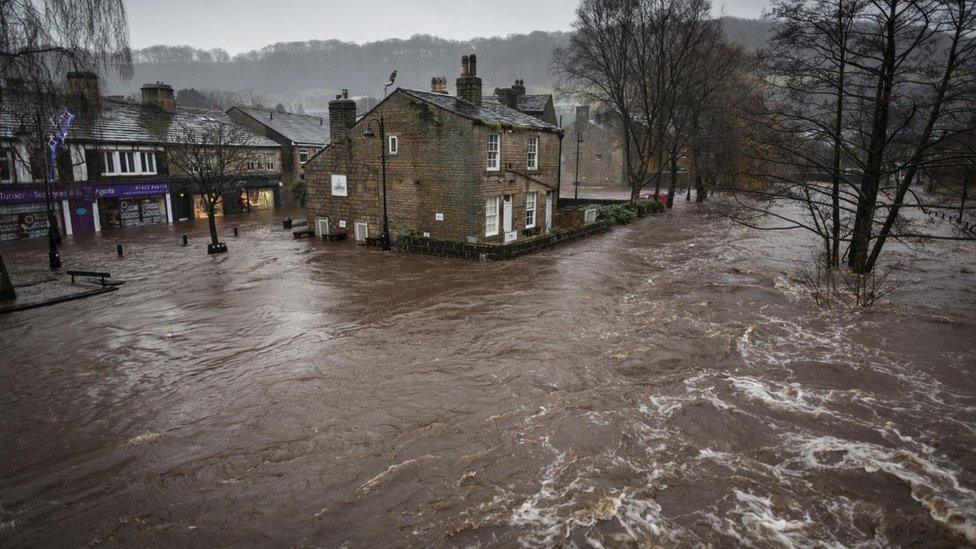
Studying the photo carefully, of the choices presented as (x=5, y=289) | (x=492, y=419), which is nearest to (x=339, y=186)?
(x=5, y=289)

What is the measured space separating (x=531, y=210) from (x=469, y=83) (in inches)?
272

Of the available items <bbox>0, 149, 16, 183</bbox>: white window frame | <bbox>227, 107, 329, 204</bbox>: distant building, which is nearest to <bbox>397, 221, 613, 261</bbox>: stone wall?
<bbox>0, 149, 16, 183</bbox>: white window frame

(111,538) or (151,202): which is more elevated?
(151,202)

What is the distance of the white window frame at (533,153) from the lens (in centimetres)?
2618

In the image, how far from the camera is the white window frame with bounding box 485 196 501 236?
913 inches

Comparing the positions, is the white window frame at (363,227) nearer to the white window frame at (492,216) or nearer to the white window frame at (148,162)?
the white window frame at (492,216)

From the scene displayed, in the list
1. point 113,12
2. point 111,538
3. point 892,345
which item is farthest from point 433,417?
point 113,12

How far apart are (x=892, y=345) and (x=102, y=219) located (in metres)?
39.8

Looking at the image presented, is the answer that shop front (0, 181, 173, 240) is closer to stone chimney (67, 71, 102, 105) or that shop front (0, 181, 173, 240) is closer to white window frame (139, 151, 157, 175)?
white window frame (139, 151, 157, 175)

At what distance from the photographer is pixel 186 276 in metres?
20.1

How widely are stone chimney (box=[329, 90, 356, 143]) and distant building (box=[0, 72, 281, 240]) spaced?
10.2m

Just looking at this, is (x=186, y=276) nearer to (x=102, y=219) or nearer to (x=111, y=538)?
(x=111, y=538)

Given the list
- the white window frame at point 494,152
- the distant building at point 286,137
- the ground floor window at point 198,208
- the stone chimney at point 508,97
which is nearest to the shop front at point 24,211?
the ground floor window at point 198,208

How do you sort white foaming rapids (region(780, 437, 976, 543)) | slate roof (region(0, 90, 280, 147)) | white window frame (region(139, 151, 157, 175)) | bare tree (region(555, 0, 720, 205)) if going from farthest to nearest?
white window frame (region(139, 151, 157, 175)) < bare tree (region(555, 0, 720, 205)) < slate roof (region(0, 90, 280, 147)) < white foaming rapids (region(780, 437, 976, 543))
